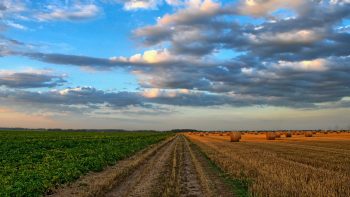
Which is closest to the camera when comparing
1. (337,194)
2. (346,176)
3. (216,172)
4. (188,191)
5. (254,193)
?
(337,194)

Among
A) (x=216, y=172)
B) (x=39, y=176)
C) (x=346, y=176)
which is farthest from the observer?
(x=216, y=172)

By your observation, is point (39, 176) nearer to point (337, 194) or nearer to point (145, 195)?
point (145, 195)

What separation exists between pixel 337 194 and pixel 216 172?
28.2ft

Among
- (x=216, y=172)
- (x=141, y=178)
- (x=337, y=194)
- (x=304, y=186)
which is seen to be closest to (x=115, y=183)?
(x=141, y=178)

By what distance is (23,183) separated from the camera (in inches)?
618

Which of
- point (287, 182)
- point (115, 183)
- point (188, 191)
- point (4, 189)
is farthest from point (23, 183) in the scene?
point (287, 182)

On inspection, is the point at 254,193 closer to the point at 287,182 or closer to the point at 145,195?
the point at 287,182

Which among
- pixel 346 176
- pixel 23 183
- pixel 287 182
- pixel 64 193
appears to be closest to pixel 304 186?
pixel 287 182

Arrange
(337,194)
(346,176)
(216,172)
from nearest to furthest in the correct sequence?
(337,194), (346,176), (216,172)

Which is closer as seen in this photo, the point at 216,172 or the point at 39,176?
the point at 39,176

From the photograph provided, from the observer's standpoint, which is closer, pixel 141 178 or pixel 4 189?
pixel 4 189

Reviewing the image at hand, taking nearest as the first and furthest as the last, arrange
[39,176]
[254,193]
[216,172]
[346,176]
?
1. [254,193]
2. [346,176]
3. [39,176]
4. [216,172]

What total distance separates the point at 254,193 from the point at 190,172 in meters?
7.55

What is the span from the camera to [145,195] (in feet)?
46.2
